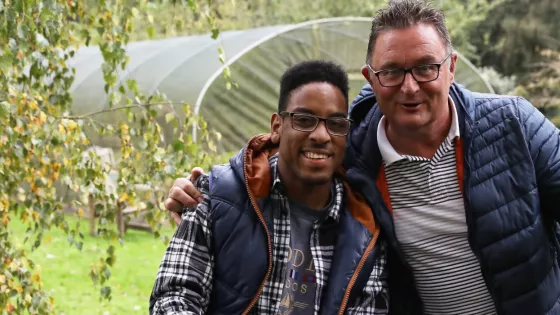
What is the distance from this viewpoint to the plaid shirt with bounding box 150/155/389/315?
223 cm

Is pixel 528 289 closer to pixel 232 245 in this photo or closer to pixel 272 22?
pixel 232 245

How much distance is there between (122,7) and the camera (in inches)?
141

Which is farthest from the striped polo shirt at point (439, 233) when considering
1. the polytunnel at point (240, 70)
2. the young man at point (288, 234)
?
the polytunnel at point (240, 70)

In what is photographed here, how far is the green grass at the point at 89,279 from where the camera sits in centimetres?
718

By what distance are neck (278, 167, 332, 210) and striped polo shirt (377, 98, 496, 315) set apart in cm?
25

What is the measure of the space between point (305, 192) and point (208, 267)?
1.27 feet

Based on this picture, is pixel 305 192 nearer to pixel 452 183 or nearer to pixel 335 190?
pixel 335 190

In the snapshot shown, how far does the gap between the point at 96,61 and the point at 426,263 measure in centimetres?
1127

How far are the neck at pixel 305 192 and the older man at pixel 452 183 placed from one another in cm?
17

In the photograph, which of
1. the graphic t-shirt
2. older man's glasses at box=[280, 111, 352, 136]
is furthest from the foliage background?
the graphic t-shirt

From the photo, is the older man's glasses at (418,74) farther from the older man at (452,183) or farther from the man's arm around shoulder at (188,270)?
the man's arm around shoulder at (188,270)

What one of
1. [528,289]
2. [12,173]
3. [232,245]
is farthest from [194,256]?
[12,173]

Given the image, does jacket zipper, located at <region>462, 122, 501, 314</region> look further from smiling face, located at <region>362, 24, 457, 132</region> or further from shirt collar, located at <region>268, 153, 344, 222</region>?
Answer: shirt collar, located at <region>268, 153, 344, 222</region>

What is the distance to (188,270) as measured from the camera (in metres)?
2.24
